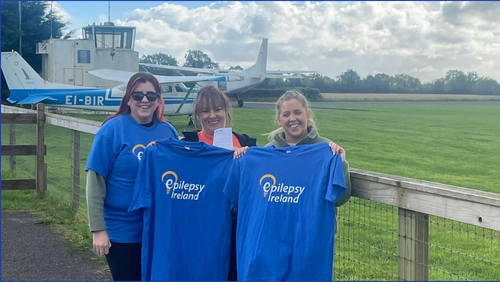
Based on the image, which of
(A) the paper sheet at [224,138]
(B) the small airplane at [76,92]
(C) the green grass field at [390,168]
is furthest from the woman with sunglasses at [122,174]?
(B) the small airplane at [76,92]

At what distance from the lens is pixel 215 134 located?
3061 millimetres

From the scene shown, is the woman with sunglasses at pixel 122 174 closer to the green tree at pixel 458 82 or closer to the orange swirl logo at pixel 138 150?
the orange swirl logo at pixel 138 150

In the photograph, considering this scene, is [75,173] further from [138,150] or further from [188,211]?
[188,211]

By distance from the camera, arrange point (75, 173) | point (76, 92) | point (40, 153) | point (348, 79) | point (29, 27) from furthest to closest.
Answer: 1. point (29, 27)
2. point (76, 92)
3. point (348, 79)
4. point (40, 153)
5. point (75, 173)

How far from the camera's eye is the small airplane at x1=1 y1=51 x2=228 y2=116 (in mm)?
24062

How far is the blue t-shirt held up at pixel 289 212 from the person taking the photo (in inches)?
107

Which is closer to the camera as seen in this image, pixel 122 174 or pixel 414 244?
pixel 414 244

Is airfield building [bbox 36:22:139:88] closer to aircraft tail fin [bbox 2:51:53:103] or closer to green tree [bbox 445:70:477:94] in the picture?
aircraft tail fin [bbox 2:51:53:103]

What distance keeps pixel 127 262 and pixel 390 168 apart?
1302 centimetres

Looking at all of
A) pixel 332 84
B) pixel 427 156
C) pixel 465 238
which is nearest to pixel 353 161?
pixel 332 84

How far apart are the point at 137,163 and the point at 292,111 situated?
2.78 feet

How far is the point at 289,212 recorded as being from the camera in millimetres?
2771

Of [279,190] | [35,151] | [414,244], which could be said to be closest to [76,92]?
[35,151]

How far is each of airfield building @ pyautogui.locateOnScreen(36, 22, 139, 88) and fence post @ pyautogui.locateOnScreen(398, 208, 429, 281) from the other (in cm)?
2448
